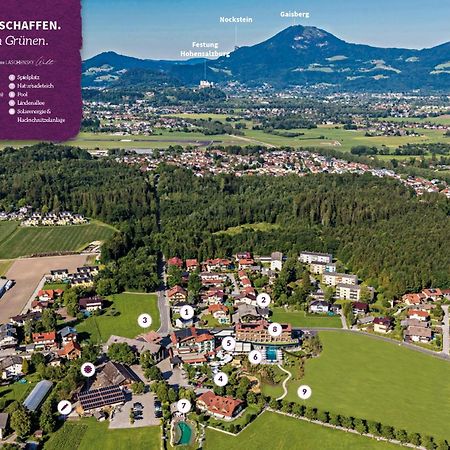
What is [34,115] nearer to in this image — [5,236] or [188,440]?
[188,440]

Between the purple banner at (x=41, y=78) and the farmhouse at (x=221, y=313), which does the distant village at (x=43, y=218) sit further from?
the purple banner at (x=41, y=78)

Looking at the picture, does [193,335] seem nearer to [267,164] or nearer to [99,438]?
[99,438]

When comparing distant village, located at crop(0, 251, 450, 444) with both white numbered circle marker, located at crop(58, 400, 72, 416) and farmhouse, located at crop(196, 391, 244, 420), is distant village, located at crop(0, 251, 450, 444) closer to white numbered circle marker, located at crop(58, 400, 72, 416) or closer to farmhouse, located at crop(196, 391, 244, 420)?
farmhouse, located at crop(196, 391, 244, 420)

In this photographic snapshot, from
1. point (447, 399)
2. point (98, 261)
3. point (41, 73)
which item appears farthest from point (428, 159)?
point (41, 73)

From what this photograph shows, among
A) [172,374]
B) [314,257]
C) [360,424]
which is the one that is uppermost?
[314,257]

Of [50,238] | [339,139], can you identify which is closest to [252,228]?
[50,238]

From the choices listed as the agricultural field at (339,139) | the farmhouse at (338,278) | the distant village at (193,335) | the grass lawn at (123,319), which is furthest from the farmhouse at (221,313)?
the agricultural field at (339,139)
